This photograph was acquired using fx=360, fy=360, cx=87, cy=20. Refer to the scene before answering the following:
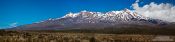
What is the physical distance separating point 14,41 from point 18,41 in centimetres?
47

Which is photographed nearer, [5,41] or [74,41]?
[5,41]

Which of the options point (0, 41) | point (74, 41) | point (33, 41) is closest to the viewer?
point (0, 41)

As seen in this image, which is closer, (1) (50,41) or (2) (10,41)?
(2) (10,41)

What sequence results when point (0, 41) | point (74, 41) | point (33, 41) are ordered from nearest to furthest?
point (0, 41), point (33, 41), point (74, 41)

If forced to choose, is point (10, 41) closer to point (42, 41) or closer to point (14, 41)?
point (14, 41)

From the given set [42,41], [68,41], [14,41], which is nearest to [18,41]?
[14,41]

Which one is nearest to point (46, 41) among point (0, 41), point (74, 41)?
point (74, 41)

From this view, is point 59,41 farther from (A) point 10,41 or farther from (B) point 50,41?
Result: (A) point 10,41

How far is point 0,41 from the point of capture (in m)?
23.0

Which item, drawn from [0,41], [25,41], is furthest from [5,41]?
[25,41]

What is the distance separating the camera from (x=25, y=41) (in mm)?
25250

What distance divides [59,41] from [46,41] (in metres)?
0.96

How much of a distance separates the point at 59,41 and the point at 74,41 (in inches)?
57.8

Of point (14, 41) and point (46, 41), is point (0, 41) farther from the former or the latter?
point (46, 41)
